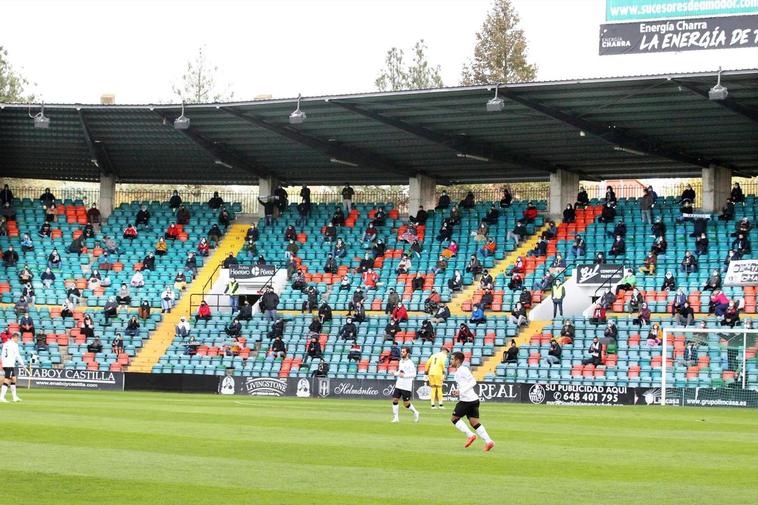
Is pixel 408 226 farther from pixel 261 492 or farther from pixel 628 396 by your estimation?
pixel 261 492

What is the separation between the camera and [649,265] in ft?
146

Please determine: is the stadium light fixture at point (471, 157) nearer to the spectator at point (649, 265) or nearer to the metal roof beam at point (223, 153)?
the spectator at point (649, 265)

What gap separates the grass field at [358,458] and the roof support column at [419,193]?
2367 cm

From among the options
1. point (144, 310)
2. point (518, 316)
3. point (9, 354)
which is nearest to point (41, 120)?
A: point (144, 310)

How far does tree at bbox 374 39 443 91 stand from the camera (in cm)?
9294

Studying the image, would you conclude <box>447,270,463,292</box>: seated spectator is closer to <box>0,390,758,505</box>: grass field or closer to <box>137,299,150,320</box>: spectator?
<box>137,299,150,320</box>: spectator

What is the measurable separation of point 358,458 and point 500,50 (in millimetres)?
73047

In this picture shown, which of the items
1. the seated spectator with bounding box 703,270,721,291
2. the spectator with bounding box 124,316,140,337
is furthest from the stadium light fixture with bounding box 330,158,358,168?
the seated spectator with bounding box 703,270,721,291

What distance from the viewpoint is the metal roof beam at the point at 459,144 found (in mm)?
45537

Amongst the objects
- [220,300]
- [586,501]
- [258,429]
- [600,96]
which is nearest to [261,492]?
[586,501]

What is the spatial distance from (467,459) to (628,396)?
19967 mm

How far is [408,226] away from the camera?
51969mm

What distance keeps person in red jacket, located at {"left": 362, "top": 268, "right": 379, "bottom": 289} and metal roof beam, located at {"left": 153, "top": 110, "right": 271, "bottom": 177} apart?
8.39 m

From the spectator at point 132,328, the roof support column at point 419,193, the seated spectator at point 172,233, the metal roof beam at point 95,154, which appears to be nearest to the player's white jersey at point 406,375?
the spectator at point 132,328
